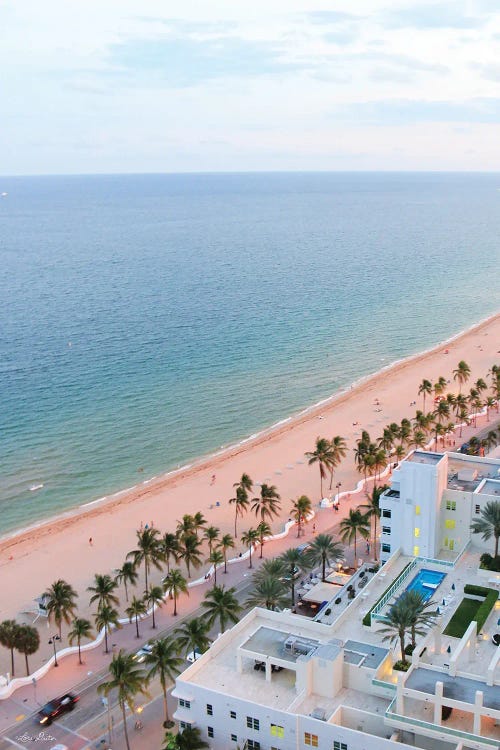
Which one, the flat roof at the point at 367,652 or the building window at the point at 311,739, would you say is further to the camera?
the flat roof at the point at 367,652

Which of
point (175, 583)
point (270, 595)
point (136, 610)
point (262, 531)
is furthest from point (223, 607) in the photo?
point (262, 531)

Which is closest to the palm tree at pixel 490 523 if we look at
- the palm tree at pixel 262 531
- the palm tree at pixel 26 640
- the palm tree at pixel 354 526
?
the palm tree at pixel 354 526

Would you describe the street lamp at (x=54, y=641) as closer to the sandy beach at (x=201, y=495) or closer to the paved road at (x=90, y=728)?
the sandy beach at (x=201, y=495)

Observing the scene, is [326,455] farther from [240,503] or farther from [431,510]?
[431,510]

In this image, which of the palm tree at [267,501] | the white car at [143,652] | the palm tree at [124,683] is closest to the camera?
the palm tree at [124,683]

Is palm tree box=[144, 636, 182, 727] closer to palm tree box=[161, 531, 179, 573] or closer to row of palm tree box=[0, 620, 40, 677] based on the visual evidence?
row of palm tree box=[0, 620, 40, 677]

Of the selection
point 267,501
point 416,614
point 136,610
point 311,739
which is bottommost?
point 136,610

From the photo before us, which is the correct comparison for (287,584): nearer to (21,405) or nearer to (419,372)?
(21,405)
